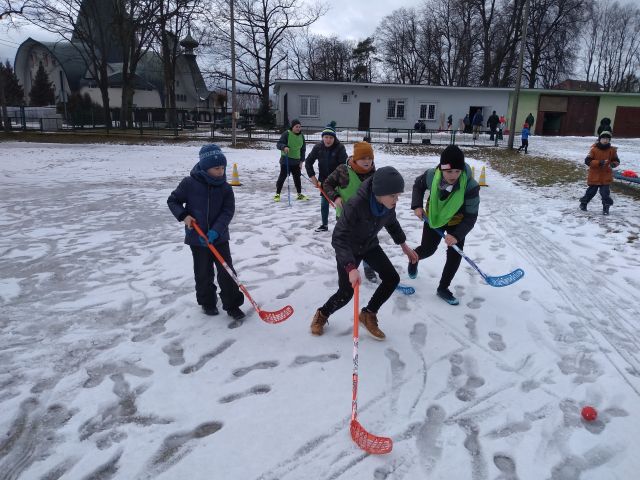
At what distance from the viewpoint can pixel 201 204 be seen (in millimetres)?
4133

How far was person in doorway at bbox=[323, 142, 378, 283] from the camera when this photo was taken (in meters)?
4.95

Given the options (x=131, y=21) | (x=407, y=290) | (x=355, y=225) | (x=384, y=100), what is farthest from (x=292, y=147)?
(x=131, y=21)

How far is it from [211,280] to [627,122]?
40.4 metres

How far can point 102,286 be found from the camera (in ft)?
16.9

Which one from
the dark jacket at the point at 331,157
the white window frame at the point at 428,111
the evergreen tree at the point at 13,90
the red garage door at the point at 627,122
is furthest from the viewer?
the evergreen tree at the point at 13,90

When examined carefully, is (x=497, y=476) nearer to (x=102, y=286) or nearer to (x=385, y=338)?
(x=385, y=338)

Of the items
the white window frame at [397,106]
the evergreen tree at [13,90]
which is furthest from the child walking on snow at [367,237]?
the evergreen tree at [13,90]

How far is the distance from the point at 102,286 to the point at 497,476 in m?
4.45

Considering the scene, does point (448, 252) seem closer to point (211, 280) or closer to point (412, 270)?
point (412, 270)

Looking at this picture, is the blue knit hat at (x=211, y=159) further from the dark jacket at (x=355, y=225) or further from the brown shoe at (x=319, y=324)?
the brown shoe at (x=319, y=324)

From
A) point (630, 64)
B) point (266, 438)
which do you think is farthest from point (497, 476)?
point (630, 64)

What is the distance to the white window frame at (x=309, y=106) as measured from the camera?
3322 centimetres

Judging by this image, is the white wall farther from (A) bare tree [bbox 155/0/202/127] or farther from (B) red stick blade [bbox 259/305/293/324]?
(B) red stick blade [bbox 259/305/293/324]

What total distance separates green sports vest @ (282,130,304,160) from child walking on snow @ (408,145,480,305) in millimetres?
5239
